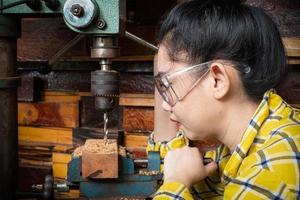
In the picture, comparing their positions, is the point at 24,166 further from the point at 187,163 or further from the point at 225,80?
the point at 225,80

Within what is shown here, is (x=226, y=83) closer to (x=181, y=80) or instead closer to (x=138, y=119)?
(x=181, y=80)

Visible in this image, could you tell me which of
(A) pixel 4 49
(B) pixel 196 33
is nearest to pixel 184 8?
(B) pixel 196 33

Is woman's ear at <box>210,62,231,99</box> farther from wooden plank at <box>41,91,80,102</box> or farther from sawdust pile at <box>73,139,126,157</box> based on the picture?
wooden plank at <box>41,91,80,102</box>

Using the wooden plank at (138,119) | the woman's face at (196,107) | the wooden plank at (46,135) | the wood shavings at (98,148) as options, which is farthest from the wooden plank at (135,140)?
the woman's face at (196,107)

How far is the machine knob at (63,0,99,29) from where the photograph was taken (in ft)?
3.24

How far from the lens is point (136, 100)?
165 centimetres

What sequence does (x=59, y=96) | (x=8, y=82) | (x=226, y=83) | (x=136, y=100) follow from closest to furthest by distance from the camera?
(x=226, y=83)
(x=8, y=82)
(x=136, y=100)
(x=59, y=96)

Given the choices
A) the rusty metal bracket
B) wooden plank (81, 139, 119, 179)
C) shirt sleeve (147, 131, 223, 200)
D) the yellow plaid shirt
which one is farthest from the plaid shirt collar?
the rusty metal bracket

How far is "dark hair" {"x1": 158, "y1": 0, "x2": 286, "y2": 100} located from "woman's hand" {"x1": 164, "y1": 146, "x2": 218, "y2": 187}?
207 mm

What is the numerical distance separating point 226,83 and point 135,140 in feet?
2.85

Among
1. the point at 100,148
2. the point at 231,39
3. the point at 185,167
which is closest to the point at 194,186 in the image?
the point at 185,167

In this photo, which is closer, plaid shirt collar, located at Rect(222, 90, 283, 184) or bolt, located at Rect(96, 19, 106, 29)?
plaid shirt collar, located at Rect(222, 90, 283, 184)

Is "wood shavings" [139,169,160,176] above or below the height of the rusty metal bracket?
below

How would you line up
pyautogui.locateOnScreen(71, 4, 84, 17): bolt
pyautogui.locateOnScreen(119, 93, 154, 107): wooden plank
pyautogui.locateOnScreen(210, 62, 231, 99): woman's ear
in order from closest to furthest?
1. pyautogui.locateOnScreen(210, 62, 231, 99): woman's ear
2. pyautogui.locateOnScreen(71, 4, 84, 17): bolt
3. pyautogui.locateOnScreen(119, 93, 154, 107): wooden plank
